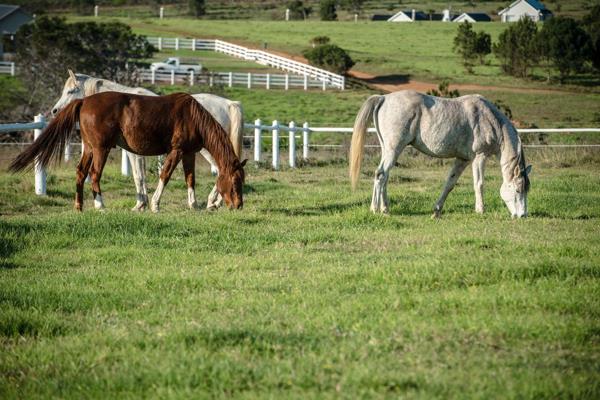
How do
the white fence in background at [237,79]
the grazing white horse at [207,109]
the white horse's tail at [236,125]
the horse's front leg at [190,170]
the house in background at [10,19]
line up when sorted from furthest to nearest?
the house in background at [10,19] < the white fence in background at [237,79] < the white horse's tail at [236,125] < the grazing white horse at [207,109] < the horse's front leg at [190,170]

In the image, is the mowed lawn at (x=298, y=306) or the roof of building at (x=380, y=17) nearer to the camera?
the mowed lawn at (x=298, y=306)

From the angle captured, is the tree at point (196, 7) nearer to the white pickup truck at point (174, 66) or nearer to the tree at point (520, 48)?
the white pickup truck at point (174, 66)

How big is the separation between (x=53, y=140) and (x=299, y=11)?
106 metres

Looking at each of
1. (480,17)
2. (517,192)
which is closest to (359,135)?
(517,192)

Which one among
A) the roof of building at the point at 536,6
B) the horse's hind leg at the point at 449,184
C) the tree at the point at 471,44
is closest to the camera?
the horse's hind leg at the point at 449,184

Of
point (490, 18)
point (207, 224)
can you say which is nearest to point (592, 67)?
point (490, 18)

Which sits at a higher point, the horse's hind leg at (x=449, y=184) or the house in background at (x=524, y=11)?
the house in background at (x=524, y=11)

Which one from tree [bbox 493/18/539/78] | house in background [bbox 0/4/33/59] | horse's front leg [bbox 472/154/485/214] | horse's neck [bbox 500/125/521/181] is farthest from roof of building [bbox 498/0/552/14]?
horse's front leg [bbox 472/154/485/214]

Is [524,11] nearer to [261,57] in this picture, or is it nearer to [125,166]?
[261,57]

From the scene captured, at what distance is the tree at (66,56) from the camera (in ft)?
124

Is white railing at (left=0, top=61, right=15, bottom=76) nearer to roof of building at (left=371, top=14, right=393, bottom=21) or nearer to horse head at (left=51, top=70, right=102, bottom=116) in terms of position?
horse head at (left=51, top=70, right=102, bottom=116)

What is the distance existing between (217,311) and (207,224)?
167 inches

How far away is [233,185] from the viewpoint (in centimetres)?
1273

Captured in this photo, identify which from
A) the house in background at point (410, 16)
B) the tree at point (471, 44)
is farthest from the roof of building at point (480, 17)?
the tree at point (471, 44)
